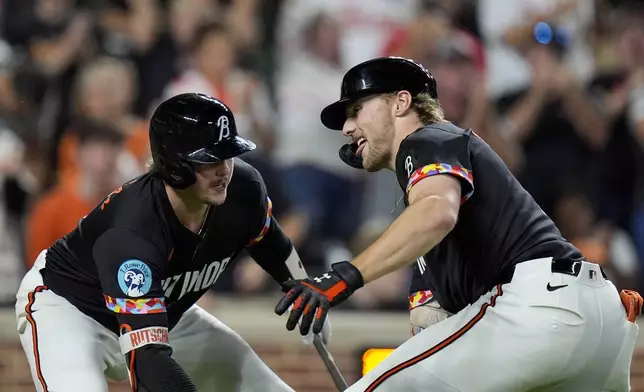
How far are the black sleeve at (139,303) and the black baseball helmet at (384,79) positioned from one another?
87 cm

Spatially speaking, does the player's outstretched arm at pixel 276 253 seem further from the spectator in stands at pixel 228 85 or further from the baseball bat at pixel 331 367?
the spectator in stands at pixel 228 85

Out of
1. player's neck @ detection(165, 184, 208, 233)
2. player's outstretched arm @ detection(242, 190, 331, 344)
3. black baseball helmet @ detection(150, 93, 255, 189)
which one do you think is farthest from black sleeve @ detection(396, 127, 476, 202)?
player's outstretched arm @ detection(242, 190, 331, 344)

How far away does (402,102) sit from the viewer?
3.52 meters

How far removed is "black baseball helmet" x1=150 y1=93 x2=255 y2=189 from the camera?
3658 mm

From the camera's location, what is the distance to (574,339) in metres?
3.24

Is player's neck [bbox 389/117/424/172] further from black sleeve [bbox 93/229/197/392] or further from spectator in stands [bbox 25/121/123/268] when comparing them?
spectator in stands [bbox 25/121/123/268]

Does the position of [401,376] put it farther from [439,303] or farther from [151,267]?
[151,267]

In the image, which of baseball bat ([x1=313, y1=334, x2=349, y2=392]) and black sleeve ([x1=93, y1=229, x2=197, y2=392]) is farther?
baseball bat ([x1=313, y1=334, x2=349, y2=392])

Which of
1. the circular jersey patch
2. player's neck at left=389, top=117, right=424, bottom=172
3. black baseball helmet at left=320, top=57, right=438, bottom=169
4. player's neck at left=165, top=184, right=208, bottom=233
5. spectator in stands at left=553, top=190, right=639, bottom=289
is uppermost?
black baseball helmet at left=320, top=57, right=438, bottom=169

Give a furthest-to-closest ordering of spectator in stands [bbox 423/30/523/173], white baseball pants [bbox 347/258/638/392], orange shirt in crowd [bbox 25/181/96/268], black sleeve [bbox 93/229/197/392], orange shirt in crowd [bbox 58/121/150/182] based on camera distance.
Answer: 1. spectator in stands [bbox 423/30/523/173]
2. orange shirt in crowd [bbox 58/121/150/182]
3. orange shirt in crowd [bbox 25/181/96/268]
4. black sleeve [bbox 93/229/197/392]
5. white baseball pants [bbox 347/258/638/392]

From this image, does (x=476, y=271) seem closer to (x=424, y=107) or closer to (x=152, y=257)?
(x=424, y=107)

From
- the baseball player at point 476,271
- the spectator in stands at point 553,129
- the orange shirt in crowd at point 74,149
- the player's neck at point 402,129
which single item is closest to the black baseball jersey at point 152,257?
the baseball player at point 476,271

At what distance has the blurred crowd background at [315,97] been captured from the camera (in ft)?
22.6

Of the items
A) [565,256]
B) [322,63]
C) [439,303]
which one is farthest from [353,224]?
[565,256]
